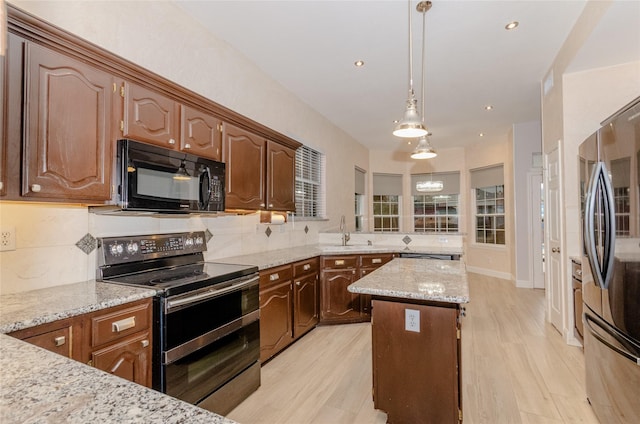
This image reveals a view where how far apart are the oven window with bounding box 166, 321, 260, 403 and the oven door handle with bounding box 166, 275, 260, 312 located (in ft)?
0.98

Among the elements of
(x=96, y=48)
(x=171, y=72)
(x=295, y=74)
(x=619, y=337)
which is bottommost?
(x=619, y=337)

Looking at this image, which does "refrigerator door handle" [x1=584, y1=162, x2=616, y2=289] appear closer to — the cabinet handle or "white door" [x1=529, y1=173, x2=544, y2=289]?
the cabinet handle

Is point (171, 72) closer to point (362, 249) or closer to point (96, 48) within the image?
point (96, 48)

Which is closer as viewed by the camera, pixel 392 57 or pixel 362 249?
pixel 392 57

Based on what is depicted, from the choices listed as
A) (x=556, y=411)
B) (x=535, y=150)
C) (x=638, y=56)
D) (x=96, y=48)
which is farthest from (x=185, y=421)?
(x=535, y=150)

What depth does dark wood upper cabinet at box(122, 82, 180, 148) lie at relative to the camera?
191 centimetres

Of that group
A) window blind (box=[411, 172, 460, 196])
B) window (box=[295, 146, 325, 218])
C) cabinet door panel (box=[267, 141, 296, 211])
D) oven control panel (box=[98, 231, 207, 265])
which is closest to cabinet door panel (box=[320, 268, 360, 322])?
cabinet door panel (box=[267, 141, 296, 211])

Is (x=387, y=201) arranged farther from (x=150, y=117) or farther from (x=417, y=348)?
(x=150, y=117)

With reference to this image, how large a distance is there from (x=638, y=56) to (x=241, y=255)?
13.7 feet

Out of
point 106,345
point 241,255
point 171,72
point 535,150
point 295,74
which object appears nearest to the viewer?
point 106,345

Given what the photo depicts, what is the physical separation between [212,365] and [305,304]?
5.02 ft

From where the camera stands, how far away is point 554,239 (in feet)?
12.5

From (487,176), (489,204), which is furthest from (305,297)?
(487,176)

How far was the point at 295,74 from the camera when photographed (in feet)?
12.8
